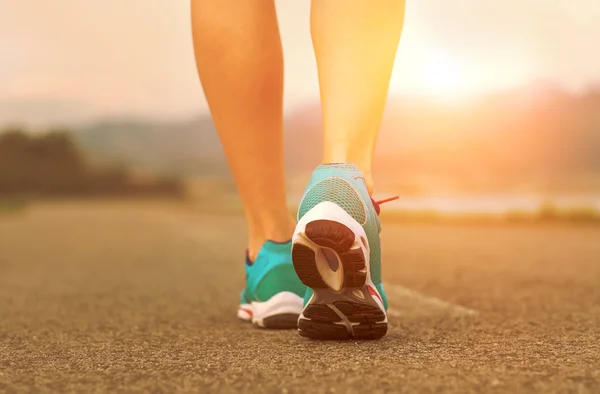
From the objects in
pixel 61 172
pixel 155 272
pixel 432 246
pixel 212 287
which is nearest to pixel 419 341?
pixel 212 287

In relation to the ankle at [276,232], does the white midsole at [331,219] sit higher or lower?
higher

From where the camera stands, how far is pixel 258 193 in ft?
5.94

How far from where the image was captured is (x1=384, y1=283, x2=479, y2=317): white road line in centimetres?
206

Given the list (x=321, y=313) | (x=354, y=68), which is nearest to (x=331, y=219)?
(x=321, y=313)

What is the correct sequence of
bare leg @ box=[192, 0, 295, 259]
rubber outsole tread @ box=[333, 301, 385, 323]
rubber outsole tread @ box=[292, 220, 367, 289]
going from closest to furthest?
1. rubber outsole tread @ box=[292, 220, 367, 289]
2. rubber outsole tread @ box=[333, 301, 385, 323]
3. bare leg @ box=[192, 0, 295, 259]

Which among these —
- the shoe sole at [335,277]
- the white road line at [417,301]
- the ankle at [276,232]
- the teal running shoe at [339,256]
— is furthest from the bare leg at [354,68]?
the white road line at [417,301]

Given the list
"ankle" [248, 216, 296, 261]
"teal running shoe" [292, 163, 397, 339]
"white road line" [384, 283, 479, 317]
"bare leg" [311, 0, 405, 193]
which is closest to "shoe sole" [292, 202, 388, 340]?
"teal running shoe" [292, 163, 397, 339]

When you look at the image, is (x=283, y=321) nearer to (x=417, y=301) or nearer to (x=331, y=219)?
(x=331, y=219)

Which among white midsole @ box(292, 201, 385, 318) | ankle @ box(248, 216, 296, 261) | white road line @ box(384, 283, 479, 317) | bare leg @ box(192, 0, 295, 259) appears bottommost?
white road line @ box(384, 283, 479, 317)

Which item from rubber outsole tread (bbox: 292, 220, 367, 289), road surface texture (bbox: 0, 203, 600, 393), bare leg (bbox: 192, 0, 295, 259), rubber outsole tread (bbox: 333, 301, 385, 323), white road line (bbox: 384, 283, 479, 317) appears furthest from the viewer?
white road line (bbox: 384, 283, 479, 317)

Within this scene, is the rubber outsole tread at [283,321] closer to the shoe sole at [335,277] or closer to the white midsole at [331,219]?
the shoe sole at [335,277]

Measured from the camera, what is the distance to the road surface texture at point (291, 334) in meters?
1.13

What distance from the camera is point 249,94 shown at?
1762mm

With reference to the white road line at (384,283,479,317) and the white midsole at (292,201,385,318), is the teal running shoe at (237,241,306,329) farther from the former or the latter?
the white midsole at (292,201,385,318)
